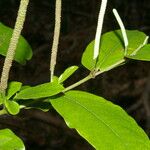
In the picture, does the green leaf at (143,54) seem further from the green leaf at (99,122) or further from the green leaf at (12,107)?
the green leaf at (12,107)

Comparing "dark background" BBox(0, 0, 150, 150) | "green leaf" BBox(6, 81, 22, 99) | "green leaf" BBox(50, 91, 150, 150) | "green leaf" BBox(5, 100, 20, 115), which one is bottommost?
"dark background" BBox(0, 0, 150, 150)

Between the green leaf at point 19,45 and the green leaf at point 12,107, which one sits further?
the green leaf at point 19,45

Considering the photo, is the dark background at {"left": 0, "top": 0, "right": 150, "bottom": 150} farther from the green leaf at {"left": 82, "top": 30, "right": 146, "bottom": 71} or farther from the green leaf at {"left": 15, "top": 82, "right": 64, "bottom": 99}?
the green leaf at {"left": 15, "top": 82, "right": 64, "bottom": 99}

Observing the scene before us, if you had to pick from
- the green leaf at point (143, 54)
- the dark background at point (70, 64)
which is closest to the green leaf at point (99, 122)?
the green leaf at point (143, 54)

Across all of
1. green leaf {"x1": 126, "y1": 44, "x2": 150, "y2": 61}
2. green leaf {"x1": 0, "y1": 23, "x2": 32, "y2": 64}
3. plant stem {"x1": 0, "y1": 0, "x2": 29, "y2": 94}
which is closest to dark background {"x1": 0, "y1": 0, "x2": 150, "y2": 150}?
green leaf {"x1": 0, "y1": 23, "x2": 32, "y2": 64}

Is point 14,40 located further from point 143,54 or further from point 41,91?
point 143,54

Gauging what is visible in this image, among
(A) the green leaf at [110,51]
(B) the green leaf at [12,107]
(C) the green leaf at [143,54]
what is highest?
(C) the green leaf at [143,54]

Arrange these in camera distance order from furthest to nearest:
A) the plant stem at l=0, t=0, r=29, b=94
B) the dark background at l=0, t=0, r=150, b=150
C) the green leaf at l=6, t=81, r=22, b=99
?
the dark background at l=0, t=0, r=150, b=150, the green leaf at l=6, t=81, r=22, b=99, the plant stem at l=0, t=0, r=29, b=94
